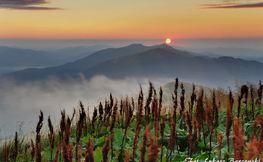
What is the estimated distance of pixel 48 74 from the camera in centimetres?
7862

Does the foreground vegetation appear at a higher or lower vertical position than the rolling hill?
lower

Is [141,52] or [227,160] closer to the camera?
[227,160]

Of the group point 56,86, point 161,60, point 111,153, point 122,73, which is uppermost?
point 161,60

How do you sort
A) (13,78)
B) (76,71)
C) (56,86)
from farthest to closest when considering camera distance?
1. (76,71)
2. (13,78)
3. (56,86)

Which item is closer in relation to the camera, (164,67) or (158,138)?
(158,138)

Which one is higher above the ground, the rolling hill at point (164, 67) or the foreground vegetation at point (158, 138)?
the rolling hill at point (164, 67)

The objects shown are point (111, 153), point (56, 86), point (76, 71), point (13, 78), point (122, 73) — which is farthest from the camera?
point (76, 71)

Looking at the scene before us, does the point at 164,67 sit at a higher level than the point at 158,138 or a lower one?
higher

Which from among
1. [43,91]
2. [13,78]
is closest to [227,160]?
[43,91]

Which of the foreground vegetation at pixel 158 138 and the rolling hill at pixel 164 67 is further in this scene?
the rolling hill at pixel 164 67

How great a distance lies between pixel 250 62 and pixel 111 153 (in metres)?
103

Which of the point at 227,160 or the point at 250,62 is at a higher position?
the point at 250,62

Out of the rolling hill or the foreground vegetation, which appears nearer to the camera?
the foreground vegetation

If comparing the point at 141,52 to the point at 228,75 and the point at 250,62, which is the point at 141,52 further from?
the point at 250,62
